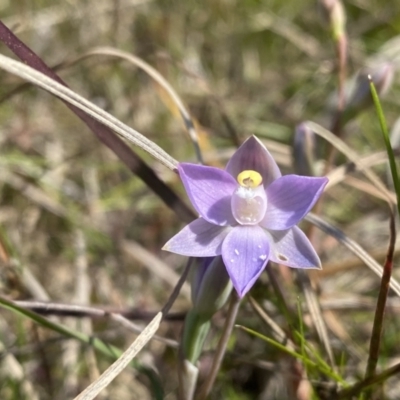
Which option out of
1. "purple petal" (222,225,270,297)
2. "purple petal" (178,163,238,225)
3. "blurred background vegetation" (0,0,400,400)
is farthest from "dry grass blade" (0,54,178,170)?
"blurred background vegetation" (0,0,400,400)

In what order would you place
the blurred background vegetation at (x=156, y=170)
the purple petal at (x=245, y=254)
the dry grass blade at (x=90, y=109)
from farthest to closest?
the blurred background vegetation at (x=156, y=170) → the dry grass blade at (x=90, y=109) → the purple petal at (x=245, y=254)

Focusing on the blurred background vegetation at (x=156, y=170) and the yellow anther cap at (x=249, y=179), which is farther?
the blurred background vegetation at (x=156, y=170)

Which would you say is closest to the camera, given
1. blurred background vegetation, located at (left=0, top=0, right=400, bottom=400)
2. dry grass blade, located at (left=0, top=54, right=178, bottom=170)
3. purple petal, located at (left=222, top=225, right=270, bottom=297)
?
purple petal, located at (left=222, top=225, right=270, bottom=297)

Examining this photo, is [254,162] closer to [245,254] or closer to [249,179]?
[249,179]

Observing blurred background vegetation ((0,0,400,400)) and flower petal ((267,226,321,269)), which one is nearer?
flower petal ((267,226,321,269))

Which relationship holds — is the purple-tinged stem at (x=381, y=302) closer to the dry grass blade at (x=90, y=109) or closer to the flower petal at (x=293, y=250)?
the flower petal at (x=293, y=250)

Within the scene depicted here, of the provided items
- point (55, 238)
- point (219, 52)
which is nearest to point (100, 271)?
point (55, 238)

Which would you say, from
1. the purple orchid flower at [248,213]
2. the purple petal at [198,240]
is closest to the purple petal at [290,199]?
the purple orchid flower at [248,213]

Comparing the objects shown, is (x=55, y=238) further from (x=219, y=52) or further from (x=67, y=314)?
(x=219, y=52)

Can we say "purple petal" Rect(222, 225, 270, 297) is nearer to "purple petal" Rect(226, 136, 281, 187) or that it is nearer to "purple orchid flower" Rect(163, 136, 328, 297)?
"purple orchid flower" Rect(163, 136, 328, 297)
